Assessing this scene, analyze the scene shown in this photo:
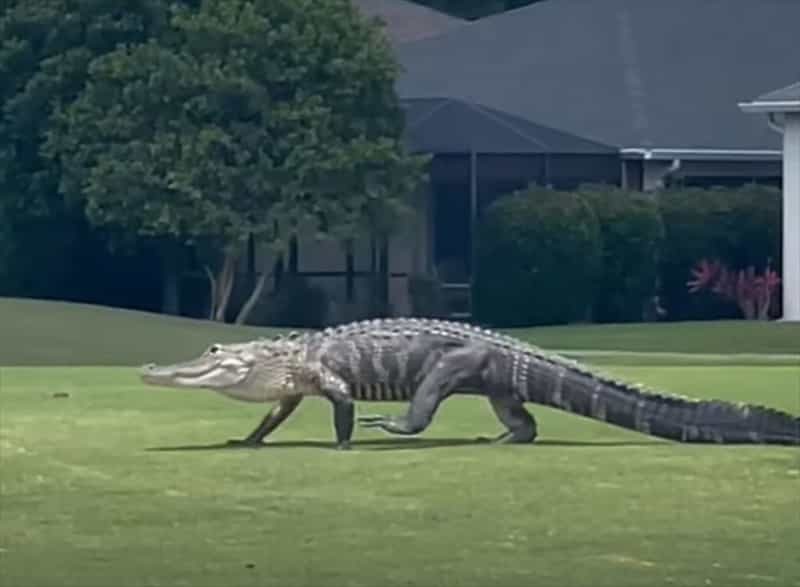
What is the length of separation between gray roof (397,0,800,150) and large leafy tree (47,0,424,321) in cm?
476

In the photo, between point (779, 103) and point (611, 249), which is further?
point (611, 249)

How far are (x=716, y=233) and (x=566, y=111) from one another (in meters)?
4.74

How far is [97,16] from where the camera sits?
3959 centimetres

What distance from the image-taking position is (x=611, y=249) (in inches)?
1522

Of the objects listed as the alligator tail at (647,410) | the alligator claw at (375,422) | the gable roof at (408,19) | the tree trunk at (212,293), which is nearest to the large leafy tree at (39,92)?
the tree trunk at (212,293)

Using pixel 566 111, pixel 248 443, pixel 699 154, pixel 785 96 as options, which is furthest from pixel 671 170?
pixel 248 443

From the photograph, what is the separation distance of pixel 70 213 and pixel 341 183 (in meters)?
4.35

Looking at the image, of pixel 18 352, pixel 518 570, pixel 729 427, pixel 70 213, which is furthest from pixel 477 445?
pixel 70 213

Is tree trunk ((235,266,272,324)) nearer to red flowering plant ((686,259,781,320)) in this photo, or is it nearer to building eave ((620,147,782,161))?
building eave ((620,147,782,161))

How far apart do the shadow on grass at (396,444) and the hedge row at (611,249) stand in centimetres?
2123

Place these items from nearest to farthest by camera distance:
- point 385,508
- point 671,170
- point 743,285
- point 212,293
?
point 385,508
point 743,285
point 212,293
point 671,170

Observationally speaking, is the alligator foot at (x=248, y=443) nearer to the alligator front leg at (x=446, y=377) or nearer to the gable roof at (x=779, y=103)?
the alligator front leg at (x=446, y=377)

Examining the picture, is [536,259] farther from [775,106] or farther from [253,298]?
[253,298]

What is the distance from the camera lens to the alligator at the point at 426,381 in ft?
52.1
